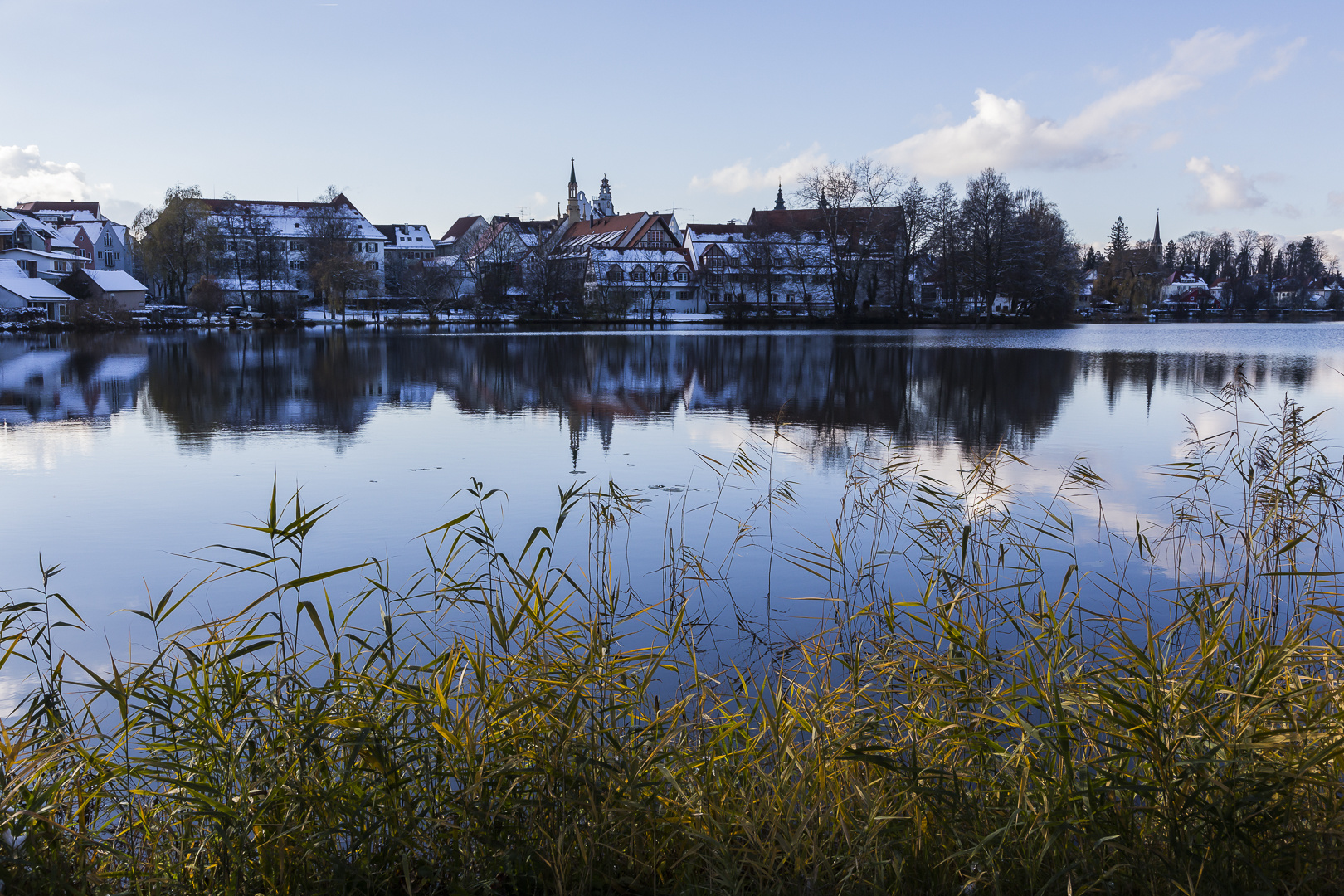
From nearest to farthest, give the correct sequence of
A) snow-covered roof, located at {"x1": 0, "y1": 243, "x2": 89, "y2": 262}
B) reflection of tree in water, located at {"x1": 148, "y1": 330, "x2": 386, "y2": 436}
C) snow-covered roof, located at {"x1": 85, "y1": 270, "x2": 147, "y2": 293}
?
reflection of tree in water, located at {"x1": 148, "y1": 330, "x2": 386, "y2": 436} < snow-covered roof, located at {"x1": 85, "y1": 270, "x2": 147, "y2": 293} < snow-covered roof, located at {"x1": 0, "y1": 243, "x2": 89, "y2": 262}

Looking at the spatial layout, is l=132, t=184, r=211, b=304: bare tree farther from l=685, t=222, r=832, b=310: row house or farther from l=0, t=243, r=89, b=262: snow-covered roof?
l=685, t=222, r=832, b=310: row house

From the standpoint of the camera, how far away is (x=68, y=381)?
2542 cm

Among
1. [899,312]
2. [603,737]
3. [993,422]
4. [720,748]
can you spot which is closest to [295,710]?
[603,737]

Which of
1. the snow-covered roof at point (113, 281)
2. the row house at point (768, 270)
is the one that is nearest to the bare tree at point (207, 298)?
the snow-covered roof at point (113, 281)

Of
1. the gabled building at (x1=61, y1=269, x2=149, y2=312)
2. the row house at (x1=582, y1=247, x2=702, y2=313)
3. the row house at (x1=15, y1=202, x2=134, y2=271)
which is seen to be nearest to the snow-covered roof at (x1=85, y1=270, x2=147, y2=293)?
the gabled building at (x1=61, y1=269, x2=149, y2=312)

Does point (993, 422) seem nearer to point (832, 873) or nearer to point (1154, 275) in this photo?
point (832, 873)

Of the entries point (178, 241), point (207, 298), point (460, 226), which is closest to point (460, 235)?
point (460, 226)

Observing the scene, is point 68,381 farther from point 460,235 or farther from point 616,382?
point 460,235

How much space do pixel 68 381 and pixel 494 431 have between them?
16.1 meters

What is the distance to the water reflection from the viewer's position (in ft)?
57.0

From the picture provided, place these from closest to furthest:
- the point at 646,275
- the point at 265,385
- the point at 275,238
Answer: the point at 265,385, the point at 275,238, the point at 646,275

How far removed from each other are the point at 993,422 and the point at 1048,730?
13045 millimetres

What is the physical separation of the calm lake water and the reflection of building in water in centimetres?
16

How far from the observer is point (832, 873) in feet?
10.00
